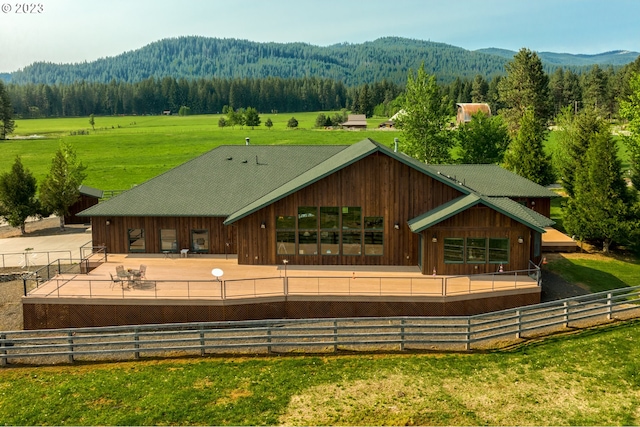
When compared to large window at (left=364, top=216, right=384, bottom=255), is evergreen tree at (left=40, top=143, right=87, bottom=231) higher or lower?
higher

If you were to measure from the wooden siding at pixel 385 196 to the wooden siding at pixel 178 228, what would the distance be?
3.38m

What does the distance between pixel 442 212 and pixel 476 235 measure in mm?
1774

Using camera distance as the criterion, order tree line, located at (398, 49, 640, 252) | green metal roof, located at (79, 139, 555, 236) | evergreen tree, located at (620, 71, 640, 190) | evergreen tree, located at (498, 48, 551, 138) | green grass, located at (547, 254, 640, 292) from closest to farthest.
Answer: green metal roof, located at (79, 139, 555, 236) → green grass, located at (547, 254, 640, 292) → tree line, located at (398, 49, 640, 252) → evergreen tree, located at (620, 71, 640, 190) → evergreen tree, located at (498, 48, 551, 138)

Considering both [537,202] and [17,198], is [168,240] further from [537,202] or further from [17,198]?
[537,202]

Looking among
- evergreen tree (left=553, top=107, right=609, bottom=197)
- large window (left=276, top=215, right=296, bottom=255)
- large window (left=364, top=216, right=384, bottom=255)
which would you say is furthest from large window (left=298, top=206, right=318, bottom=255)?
evergreen tree (left=553, top=107, right=609, bottom=197)

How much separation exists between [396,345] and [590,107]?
104 feet

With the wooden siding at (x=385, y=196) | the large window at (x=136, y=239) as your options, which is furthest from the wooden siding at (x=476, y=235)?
the large window at (x=136, y=239)

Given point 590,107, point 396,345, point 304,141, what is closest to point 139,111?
point 304,141

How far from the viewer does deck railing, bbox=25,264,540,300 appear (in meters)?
21.1

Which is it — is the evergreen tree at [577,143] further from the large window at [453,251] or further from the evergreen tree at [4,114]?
the evergreen tree at [4,114]

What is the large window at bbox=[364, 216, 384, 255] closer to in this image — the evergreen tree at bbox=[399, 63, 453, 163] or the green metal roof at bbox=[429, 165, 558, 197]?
the green metal roof at bbox=[429, 165, 558, 197]

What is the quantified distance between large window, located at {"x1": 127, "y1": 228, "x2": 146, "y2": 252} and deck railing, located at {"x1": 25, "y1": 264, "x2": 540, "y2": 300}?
4.69m

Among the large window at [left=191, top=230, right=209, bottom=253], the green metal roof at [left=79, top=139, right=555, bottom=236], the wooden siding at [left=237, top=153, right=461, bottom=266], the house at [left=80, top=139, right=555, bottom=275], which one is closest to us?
the house at [left=80, top=139, right=555, bottom=275]

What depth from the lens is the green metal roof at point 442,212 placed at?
74.6 ft
